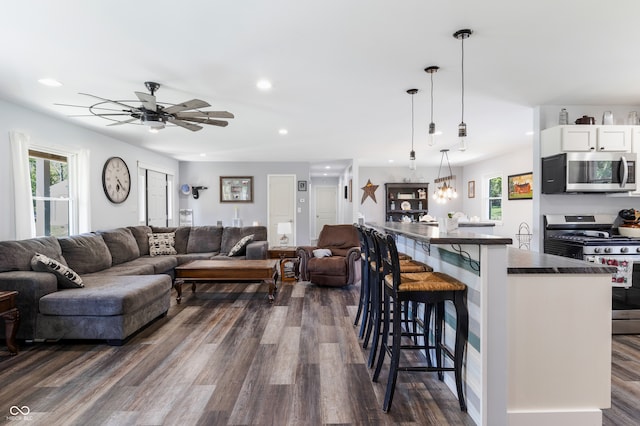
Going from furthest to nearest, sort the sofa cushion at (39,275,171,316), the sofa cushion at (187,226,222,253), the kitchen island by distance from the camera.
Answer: the sofa cushion at (187,226,222,253) < the sofa cushion at (39,275,171,316) < the kitchen island

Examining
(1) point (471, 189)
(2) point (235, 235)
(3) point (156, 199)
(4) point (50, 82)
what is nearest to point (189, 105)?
(4) point (50, 82)

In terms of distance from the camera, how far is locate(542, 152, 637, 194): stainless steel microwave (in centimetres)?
352

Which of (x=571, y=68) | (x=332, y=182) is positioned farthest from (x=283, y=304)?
(x=332, y=182)

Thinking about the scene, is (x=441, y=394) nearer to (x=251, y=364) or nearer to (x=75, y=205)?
(x=251, y=364)

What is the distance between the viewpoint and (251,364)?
262 cm

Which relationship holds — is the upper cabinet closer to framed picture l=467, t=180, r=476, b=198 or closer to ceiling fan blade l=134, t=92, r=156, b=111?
ceiling fan blade l=134, t=92, r=156, b=111

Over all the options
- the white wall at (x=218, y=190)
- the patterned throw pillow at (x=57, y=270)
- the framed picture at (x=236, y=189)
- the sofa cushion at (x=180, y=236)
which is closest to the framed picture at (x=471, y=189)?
the white wall at (x=218, y=190)

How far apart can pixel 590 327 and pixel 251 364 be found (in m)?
2.24

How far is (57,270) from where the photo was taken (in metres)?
3.15

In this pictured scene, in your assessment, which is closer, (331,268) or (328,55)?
(328,55)

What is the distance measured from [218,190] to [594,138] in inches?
294

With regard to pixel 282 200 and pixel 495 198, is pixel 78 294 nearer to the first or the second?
pixel 282 200

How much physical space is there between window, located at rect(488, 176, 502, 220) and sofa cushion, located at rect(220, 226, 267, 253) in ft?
18.4

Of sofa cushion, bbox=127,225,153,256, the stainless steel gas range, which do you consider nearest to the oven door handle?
the stainless steel gas range
